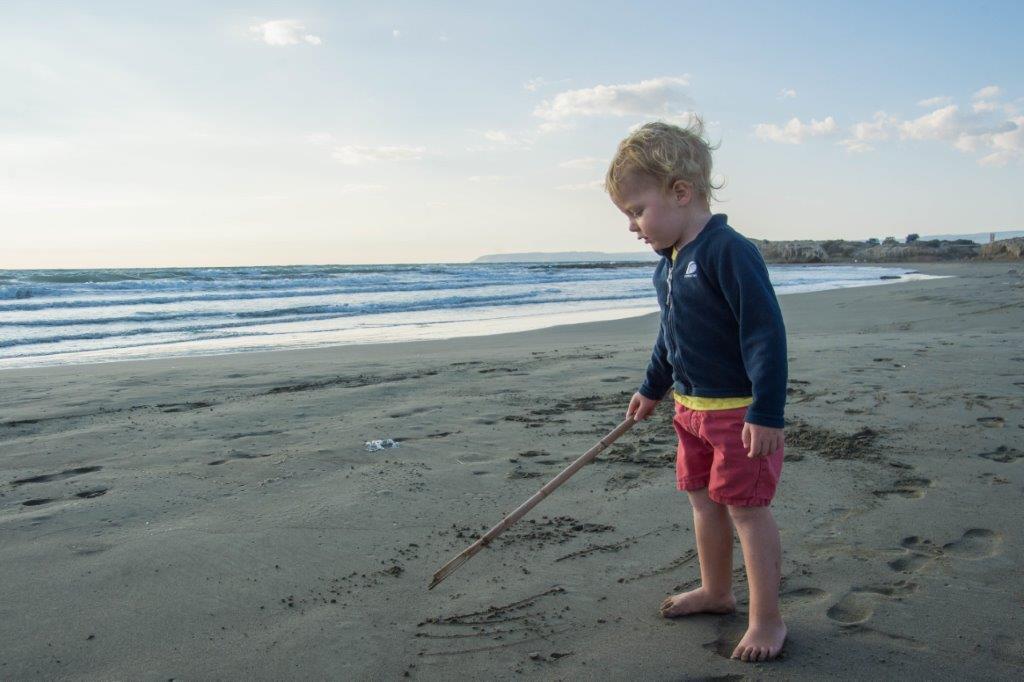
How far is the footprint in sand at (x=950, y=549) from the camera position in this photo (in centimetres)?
253

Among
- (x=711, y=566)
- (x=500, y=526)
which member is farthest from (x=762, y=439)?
(x=500, y=526)

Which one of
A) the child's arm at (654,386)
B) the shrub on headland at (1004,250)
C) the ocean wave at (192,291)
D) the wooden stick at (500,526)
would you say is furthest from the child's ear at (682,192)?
the shrub on headland at (1004,250)

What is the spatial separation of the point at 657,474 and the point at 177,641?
2154 mm

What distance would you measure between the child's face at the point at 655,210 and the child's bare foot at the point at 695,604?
1.08m

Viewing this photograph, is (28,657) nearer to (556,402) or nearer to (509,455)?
(509,455)

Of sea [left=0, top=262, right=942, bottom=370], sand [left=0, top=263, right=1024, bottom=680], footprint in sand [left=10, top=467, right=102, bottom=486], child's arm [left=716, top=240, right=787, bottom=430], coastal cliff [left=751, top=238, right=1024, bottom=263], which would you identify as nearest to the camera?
child's arm [left=716, top=240, right=787, bottom=430]

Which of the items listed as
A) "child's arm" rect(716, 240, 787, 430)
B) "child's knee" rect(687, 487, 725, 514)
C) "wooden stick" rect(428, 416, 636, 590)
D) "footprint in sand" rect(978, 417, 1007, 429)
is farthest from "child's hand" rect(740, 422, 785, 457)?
"footprint in sand" rect(978, 417, 1007, 429)

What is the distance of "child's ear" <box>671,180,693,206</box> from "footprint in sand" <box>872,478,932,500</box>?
1.78m

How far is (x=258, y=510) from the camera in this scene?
3.13 metres

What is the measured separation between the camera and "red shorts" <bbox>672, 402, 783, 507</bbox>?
2078 mm

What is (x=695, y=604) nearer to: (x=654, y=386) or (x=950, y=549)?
A: (x=654, y=386)

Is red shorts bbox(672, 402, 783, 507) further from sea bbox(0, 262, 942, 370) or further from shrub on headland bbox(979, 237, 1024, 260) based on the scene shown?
shrub on headland bbox(979, 237, 1024, 260)

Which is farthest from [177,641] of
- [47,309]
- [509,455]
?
[47,309]

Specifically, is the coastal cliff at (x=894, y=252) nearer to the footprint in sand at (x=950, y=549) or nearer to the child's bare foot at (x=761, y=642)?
the footprint in sand at (x=950, y=549)
